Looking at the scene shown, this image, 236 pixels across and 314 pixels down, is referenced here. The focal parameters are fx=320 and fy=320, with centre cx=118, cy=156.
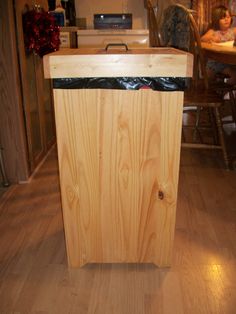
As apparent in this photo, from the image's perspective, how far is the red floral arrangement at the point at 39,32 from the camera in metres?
1.89

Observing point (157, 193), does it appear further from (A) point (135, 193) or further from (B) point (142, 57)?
(B) point (142, 57)

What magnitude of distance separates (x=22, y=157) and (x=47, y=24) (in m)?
0.84

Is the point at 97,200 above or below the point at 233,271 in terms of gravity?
above

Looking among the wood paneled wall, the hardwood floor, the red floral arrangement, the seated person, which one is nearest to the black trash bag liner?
the hardwood floor

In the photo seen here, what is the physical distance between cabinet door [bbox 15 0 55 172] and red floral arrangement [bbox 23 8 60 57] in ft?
0.17

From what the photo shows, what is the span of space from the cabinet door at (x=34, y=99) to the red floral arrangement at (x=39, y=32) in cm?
5

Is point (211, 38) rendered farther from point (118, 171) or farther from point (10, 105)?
point (118, 171)

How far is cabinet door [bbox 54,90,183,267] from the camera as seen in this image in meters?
1.02

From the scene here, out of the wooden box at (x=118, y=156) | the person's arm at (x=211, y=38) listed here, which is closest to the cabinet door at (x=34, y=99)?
the wooden box at (x=118, y=156)

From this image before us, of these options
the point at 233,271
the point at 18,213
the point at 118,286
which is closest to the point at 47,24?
the point at 18,213

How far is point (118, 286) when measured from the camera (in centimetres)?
119

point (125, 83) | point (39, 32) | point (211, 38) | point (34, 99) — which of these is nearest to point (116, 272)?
point (125, 83)

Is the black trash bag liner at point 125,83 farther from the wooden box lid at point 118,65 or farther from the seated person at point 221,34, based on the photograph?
the seated person at point 221,34

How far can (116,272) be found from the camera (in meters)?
1.26
